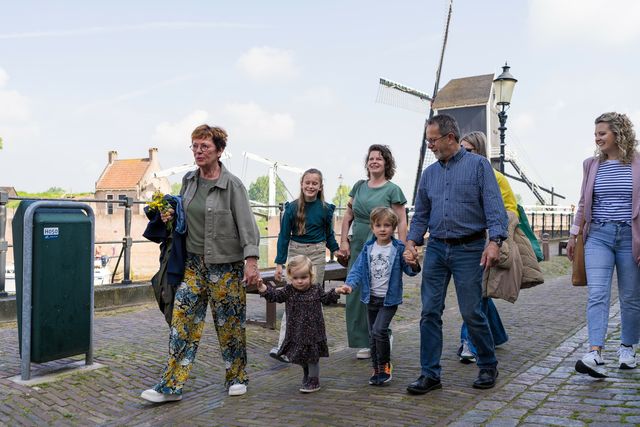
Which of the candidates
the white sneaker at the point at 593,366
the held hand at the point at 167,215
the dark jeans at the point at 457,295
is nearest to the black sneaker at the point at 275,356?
the dark jeans at the point at 457,295

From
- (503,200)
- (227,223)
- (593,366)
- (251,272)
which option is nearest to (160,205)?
(227,223)

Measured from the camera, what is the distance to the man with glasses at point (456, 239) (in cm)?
454

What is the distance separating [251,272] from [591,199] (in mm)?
2690

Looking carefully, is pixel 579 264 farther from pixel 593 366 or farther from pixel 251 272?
pixel 251 272

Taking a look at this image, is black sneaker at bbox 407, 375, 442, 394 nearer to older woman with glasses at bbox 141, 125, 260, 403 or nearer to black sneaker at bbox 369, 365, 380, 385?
black sneaker at bbox 369, 365, 380, 385

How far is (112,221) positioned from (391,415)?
46.0m

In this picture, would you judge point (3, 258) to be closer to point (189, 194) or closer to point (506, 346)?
point (189, 194)

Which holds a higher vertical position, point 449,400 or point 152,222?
point 152,222

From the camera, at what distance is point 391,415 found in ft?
13.4

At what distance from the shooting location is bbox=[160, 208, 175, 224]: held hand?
4578 millimetres

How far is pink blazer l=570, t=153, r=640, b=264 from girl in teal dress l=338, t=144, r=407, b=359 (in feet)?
4.66

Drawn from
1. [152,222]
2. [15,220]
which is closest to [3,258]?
[15,220]

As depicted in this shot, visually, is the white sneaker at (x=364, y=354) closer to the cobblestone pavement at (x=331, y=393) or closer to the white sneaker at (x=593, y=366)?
the cobblestone pavement at (x=331, y=393)

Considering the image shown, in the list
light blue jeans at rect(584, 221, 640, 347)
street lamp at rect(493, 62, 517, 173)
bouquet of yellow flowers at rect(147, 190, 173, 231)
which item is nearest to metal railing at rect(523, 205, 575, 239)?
street lamp at rect(493, 62, 517, 173)
